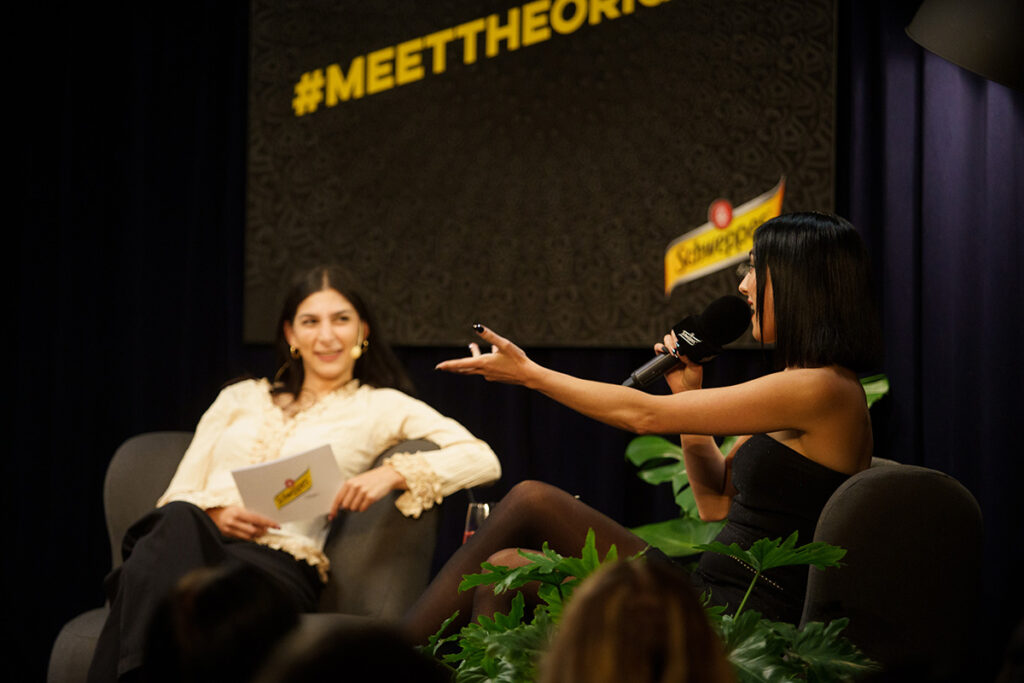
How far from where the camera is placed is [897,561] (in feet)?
5.04

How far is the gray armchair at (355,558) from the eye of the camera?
2.24 metres

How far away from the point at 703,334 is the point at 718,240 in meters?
0.98

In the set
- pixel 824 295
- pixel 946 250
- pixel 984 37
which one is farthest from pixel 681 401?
pixel 946 250

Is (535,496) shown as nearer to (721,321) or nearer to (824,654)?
(721,321)

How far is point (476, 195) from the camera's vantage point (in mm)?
3180

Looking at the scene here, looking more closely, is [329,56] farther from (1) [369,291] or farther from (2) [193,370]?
(2) [193,370]

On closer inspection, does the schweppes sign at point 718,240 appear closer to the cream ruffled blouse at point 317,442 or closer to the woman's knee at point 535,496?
the cream ruffled blouse at point 317,442

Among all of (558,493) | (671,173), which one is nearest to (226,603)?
(558,493)

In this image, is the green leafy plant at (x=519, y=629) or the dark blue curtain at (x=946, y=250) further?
the dark blue curtain at (x=946, y=250)

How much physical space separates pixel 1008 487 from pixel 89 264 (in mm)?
3266

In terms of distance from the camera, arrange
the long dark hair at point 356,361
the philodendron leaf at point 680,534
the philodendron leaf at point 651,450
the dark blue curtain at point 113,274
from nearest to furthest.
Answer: the philodendron leaf at point 680,534
the philodendron leaf at point 651,450
the long dark hair at point 356,361
the dark blue curtain at point 113,274

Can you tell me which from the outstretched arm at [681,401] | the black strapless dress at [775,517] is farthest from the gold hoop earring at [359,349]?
the black strapless dress at [775,517]

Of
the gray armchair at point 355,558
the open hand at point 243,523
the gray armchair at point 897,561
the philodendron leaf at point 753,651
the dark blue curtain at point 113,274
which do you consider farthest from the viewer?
the dark blue curtain at point 113,274

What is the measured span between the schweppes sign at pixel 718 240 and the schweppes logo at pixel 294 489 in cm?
117
